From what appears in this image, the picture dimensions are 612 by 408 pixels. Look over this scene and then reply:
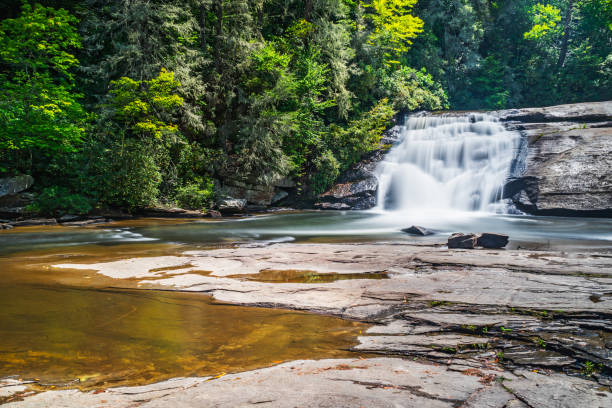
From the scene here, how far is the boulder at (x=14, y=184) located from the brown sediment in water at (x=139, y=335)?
10.8 m

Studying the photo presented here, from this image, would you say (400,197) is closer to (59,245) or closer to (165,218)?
(165,218)

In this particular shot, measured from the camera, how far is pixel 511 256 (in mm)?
6320

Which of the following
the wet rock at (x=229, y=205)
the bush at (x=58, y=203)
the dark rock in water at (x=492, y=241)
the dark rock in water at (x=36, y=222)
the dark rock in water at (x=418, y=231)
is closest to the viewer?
the dark rock in water at (x=492, y=241)

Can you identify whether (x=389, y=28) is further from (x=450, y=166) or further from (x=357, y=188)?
(x=357, y=188)

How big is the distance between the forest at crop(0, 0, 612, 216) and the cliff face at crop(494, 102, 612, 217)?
289 inches

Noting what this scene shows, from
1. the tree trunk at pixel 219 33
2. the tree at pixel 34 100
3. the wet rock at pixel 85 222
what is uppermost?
the tree trunk at pixel 219 33

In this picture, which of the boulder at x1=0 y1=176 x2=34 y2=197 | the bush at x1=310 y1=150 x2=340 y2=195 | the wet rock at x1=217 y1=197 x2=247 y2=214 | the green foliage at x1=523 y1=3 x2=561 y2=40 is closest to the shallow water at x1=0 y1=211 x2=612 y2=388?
the boulder at x1=0 y1=176 x2=34 y2=197

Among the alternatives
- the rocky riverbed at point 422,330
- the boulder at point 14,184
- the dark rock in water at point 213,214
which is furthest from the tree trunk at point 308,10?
the rocky riverbed at point 422,330

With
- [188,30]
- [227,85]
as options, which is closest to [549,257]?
[227,85]

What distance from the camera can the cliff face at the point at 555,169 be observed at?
14742mm

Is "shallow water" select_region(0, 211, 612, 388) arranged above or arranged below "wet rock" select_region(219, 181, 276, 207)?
below

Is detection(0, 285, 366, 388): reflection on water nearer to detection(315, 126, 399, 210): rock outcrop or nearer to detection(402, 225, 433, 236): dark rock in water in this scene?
detection(402, 225, 433, 236): dark rock in water

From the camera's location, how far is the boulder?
13384 mm

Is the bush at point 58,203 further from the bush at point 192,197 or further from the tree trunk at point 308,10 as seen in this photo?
→ the tree trunk at point 308,10
